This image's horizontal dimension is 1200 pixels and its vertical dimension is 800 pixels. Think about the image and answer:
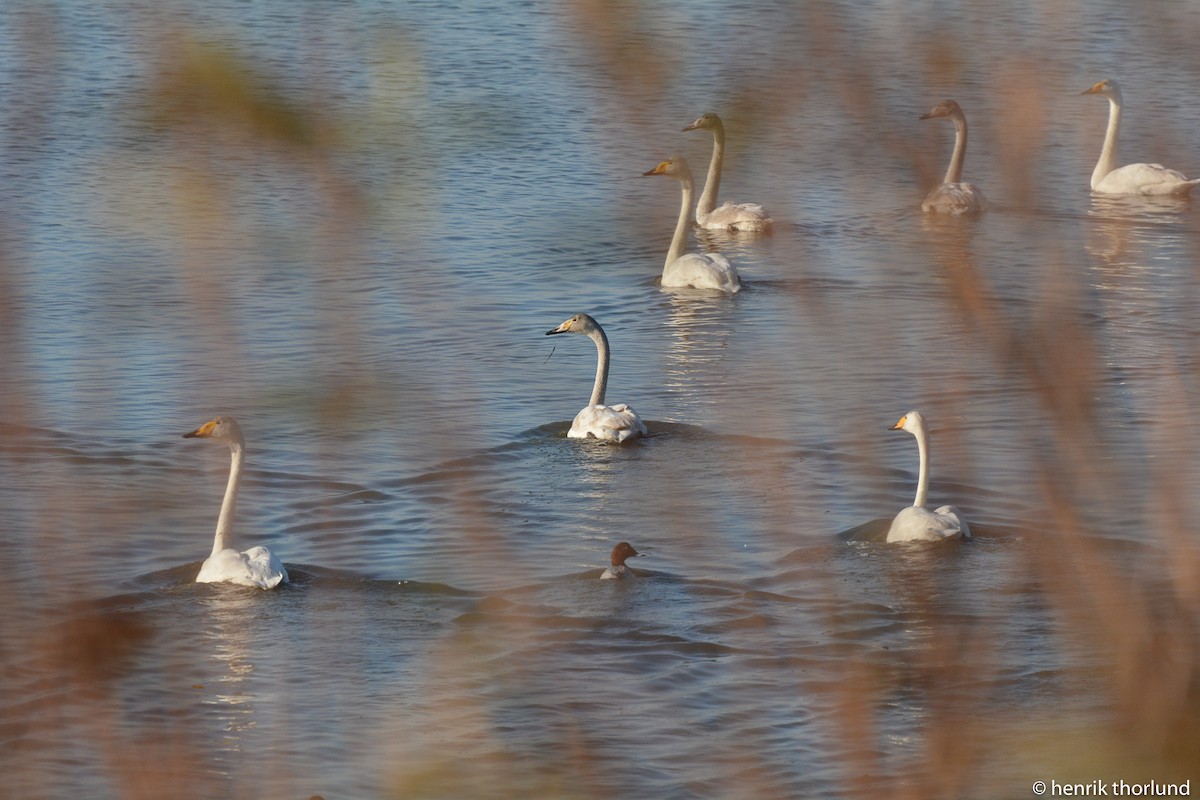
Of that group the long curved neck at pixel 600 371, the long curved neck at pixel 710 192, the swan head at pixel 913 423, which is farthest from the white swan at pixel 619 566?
the long curved neck at pixel 710 192

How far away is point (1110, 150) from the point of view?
24328mm

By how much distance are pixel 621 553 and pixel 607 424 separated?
2.85 m

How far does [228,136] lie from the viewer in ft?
12.4

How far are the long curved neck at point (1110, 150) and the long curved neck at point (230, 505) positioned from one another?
14913 millimetres

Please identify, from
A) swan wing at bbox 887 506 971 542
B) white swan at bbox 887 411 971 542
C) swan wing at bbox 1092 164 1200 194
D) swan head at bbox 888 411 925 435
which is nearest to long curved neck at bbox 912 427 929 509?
swan head at bbox 888 411 925 435

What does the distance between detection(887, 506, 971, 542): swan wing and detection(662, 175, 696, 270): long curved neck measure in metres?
8.37

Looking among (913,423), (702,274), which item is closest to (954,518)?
(913,423)

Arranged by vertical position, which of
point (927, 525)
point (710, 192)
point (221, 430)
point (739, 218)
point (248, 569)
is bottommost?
point (739, 218)

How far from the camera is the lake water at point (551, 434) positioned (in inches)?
161

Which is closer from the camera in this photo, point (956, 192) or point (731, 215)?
point (956, 192)

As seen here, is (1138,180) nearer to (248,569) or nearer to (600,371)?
(600,371)

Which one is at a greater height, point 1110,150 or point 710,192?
point 1110,150

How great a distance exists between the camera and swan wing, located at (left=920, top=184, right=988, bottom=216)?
21.3 metres

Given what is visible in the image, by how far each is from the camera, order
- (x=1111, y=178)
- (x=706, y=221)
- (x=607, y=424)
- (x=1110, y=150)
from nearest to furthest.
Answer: (x=607, y=424) → (x=706, y=221) → (x=1111, y=178) → (x=1110, y=150)
